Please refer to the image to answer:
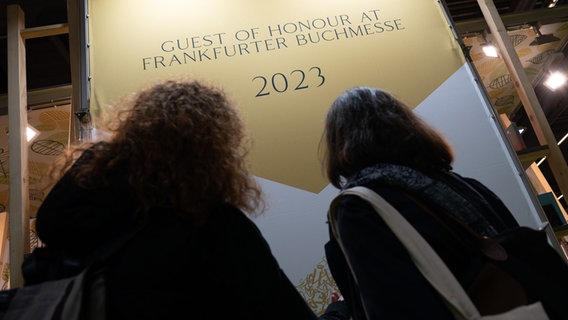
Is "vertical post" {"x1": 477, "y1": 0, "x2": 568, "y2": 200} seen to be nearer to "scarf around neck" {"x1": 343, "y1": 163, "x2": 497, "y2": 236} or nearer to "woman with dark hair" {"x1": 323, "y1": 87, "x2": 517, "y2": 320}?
"woman with dark hair" {"x1": 323, "y1": 87, "x2": 517, "y2": 320}

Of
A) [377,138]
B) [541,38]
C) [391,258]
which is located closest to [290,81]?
[377,138]

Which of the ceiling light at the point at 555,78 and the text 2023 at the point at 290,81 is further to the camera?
the ceiling light at the point at 555,78

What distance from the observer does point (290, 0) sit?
8.70ft

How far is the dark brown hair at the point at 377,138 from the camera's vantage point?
123 cm

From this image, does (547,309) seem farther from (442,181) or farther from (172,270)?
(172,270)

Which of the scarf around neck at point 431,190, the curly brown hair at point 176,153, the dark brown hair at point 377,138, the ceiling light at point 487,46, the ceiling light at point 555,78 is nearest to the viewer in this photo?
the curly brown hair at point 176,153

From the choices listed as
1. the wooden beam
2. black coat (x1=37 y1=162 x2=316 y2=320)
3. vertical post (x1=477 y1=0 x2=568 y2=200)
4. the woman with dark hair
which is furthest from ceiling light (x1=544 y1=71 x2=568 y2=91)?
black coat (x1=37 y1=162 x2=316 y2=320)

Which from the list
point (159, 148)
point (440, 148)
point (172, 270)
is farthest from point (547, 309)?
point (159, 148)

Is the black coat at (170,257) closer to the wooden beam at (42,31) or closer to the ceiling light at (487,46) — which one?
the wooden beam at (42,31)

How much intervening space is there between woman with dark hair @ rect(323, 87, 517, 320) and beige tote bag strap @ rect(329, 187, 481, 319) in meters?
0.02

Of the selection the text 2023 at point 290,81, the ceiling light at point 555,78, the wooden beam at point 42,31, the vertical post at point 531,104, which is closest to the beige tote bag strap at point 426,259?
the text 2023 at point 290,81

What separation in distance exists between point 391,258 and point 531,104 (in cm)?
198

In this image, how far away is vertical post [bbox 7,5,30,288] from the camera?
206cm

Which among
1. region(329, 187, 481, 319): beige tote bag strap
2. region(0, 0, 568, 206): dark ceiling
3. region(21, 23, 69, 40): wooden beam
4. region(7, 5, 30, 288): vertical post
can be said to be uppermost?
region(0, 0, 568, 206): dark ceiling
